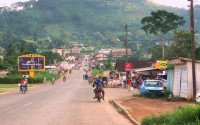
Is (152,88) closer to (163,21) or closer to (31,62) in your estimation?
(163,21)

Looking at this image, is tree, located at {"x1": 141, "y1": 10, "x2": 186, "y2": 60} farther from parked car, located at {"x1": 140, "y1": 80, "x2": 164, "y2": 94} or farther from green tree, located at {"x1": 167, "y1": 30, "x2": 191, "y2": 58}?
parked car, located at {"x1": 140, "y1": 80, "x2": 164, "y2": 94}

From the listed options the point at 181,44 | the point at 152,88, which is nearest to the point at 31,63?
the point at 181,44

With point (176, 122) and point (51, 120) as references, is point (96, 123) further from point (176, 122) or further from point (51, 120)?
point (176, 122)

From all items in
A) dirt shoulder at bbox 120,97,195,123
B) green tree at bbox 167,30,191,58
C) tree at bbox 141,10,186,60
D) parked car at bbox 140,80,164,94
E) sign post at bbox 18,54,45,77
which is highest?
tree at bbox 141,10,186,60

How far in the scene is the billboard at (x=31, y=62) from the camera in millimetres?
85500

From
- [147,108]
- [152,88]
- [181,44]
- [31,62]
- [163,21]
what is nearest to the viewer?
[147,108]

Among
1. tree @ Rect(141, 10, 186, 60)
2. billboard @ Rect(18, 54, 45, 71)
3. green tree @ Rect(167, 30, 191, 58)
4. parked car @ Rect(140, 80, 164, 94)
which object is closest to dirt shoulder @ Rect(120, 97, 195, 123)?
parked car @ Rect(140, 80, 164, 94)

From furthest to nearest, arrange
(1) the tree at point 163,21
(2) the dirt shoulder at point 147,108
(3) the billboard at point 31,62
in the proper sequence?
(3) the billboard at point 31,62, (1) the tree at point 163,21, (2) the dirt shoulder at point 147,108

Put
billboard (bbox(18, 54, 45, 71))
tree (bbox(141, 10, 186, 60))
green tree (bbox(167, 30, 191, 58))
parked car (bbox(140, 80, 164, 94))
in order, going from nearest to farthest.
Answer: parked car (bbox(140, 80, 164, 94)) < tree (bbox(141, 10, 186, 60)) < green tree (bbox(167, 30, 191, 58)) < billboard (bbox(18, 54, 45, 71))

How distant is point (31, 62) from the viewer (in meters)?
86.0

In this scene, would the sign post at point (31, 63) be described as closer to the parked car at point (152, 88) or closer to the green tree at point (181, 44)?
the green tree at point (181, 44)

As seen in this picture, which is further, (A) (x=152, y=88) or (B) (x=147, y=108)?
(A) (x=152, y=88)

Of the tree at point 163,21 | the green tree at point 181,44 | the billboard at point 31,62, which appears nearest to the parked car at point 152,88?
the tree at point 163,21

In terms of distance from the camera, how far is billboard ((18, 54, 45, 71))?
8550cm
